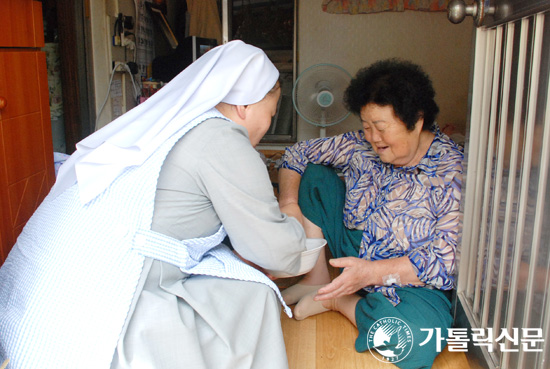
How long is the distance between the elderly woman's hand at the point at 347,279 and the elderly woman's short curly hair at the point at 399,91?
56 centimetres

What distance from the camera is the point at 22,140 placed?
5.85 ft

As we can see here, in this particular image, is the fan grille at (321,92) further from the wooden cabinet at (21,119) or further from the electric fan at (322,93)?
the wooden cabinet at (21,119)

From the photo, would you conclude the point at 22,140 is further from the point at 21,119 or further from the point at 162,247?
the point at 162,247

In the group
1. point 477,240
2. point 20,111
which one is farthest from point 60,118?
point 477,240

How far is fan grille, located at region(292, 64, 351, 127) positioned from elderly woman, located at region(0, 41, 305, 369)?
259 centimetres

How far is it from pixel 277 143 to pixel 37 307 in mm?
4006

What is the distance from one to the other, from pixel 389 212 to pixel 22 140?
4.55 ft

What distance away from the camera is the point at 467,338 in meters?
1.75

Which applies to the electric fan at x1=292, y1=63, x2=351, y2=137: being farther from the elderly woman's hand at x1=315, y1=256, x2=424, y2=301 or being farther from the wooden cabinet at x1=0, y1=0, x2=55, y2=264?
→ the wooden cabinet at x1=0, y1=0, x2=55, y2=264

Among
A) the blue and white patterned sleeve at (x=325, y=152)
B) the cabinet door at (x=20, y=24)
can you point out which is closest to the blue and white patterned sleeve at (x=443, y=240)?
the blue and white patterned sleeve at (x=325, y=152)

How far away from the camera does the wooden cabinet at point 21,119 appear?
65.6 inches

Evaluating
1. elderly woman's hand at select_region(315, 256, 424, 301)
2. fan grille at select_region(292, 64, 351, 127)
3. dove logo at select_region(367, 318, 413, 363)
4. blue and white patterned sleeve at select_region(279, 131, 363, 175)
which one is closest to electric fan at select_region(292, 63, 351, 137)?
fan grille at select_region(292, 64, 351, 127)

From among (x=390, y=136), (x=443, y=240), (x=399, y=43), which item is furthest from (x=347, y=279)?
(x=399, y=43)

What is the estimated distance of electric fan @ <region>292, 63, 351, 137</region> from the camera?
404cm
